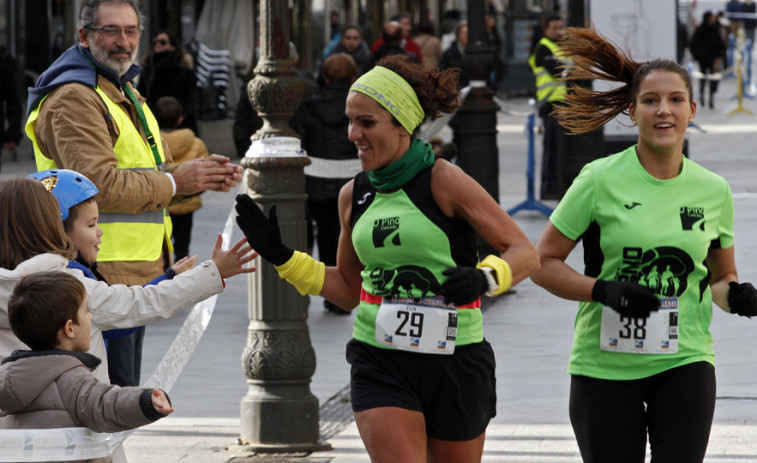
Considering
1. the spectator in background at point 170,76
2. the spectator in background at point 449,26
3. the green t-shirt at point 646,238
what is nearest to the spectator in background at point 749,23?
the spectator in background at point 449,26

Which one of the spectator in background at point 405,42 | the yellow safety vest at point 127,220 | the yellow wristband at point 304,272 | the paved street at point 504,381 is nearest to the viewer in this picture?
the yellow wristband at point 304,272

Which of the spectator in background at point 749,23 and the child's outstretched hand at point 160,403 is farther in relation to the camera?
the spectator in background at point 749,23

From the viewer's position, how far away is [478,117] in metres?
11.7

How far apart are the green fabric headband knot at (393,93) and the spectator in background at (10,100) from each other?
1529cm

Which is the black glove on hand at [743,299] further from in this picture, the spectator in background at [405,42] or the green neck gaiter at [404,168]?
the spectator in background at [405,42]

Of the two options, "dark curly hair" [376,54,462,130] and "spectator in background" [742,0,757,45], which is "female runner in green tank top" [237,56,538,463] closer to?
"dark curly hair" [376,54,462,130]

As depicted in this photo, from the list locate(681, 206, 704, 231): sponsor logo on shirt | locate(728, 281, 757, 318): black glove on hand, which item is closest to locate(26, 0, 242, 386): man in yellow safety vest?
locate(681, 206, 704, 231): sponsor logo on shirt

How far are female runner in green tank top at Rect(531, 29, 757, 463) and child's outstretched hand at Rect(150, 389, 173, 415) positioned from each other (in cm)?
124

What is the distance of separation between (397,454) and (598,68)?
4.73 ft

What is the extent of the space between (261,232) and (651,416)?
1245 mm

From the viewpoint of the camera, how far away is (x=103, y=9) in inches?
199

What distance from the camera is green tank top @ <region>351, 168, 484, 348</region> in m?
4.25

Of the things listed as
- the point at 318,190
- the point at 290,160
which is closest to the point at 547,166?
the point at 318,190

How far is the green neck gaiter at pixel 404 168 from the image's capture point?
→ 14.1 feet
